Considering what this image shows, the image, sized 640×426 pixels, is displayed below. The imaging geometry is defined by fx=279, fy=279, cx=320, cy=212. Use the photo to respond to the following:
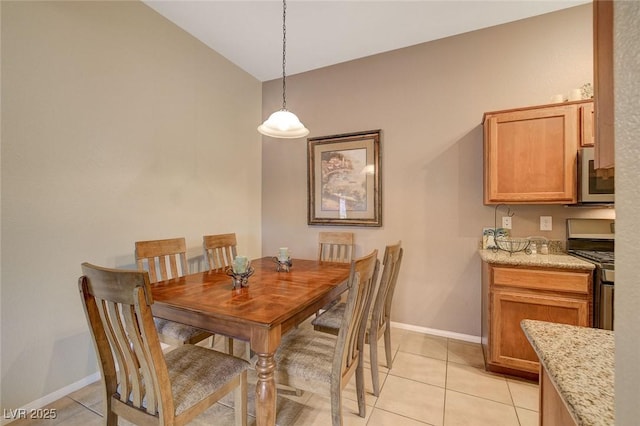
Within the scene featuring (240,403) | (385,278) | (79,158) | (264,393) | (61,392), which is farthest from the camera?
(79,158)

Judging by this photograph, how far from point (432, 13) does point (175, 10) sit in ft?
7.42

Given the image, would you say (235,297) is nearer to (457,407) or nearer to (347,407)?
Answer: (347,407)

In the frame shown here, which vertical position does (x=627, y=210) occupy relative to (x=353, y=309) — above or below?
above

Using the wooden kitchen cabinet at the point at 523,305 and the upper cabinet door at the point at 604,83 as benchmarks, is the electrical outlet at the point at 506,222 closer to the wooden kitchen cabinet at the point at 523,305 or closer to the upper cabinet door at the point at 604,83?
the wooden kitchen cabinet at the point at 523,305

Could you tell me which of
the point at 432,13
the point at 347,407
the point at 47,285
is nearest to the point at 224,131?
the point at 47,285

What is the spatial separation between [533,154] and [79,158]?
3.40 m

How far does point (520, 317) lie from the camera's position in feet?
6.68

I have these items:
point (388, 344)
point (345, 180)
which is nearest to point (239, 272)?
point (388, 344)

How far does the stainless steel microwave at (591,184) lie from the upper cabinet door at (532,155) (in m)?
0.06

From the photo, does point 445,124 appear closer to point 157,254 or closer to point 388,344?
point 388,344

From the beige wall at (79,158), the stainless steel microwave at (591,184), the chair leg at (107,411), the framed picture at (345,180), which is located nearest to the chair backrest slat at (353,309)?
the chair leg at (107,411)

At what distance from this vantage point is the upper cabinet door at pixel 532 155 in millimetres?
2104

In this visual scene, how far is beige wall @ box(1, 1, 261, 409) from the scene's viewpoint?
1688 mm

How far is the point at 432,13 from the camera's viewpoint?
8.07 feet
